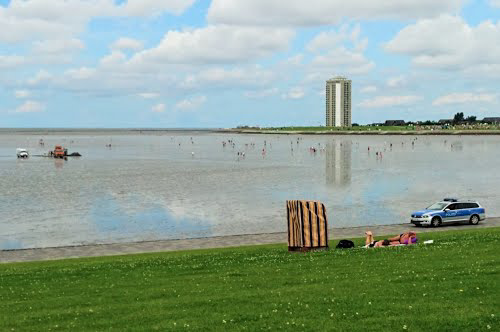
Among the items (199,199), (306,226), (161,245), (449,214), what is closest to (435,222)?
(449,214)

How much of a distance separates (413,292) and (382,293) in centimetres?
76

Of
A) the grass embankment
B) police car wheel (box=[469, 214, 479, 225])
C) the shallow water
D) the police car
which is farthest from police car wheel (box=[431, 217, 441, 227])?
the grass embankment

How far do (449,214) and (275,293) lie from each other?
25488 millimetres

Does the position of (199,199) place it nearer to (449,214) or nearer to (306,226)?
(449,214)

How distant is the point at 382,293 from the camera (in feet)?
45.6

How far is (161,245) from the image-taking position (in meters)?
31.8

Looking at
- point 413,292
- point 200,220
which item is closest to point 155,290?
point 413,292

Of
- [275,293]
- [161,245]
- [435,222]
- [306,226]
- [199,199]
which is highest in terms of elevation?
[306,226]

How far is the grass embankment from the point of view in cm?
1196

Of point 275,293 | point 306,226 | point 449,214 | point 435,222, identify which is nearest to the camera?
point 275,293

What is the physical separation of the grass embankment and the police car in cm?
1456

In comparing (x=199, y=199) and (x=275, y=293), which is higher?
(x=275, y=293)

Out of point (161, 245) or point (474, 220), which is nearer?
point (161, 245)

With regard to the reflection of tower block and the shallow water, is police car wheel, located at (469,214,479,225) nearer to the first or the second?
the shallow water
